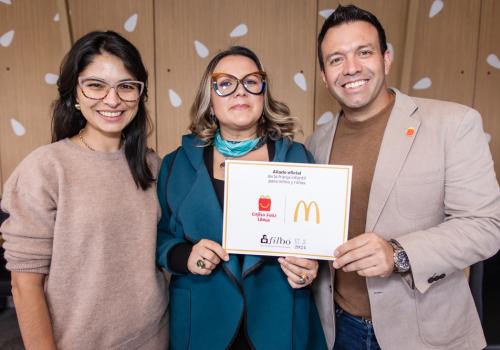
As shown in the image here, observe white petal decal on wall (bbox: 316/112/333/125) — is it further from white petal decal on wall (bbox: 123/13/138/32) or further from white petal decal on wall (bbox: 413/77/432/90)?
white petal decal on wall (bbox: 123/13/138/32)

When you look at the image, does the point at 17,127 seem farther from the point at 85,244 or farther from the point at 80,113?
the point at 85,244

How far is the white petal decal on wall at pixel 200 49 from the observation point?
3184 mm

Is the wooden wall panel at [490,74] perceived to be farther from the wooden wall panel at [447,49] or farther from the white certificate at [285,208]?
the white certificate at [285,208]

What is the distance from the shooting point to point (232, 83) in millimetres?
1538

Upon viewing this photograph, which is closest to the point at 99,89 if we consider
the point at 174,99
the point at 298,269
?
the point at 298,269

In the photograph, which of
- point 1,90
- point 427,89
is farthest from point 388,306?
point 1,90

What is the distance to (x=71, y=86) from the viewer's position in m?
1.39

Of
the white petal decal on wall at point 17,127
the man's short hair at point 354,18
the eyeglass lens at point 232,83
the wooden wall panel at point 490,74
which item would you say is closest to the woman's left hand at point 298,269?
the eyeglass lens at point 232,83

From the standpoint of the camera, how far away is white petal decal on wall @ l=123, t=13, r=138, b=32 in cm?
318

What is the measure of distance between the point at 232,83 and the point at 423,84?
245 centimetres

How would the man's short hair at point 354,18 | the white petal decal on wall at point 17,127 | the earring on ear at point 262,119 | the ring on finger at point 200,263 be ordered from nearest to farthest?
the ring on finger at point 200,263 < the man's short hair at point 354,18 < the earring on ear at point 262,119 < the white petal decal on wall at point 17,127

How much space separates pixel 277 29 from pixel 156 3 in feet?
3.76

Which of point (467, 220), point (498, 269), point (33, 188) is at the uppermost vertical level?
point (33, 188)

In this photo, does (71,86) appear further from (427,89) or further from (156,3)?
(427,89)
